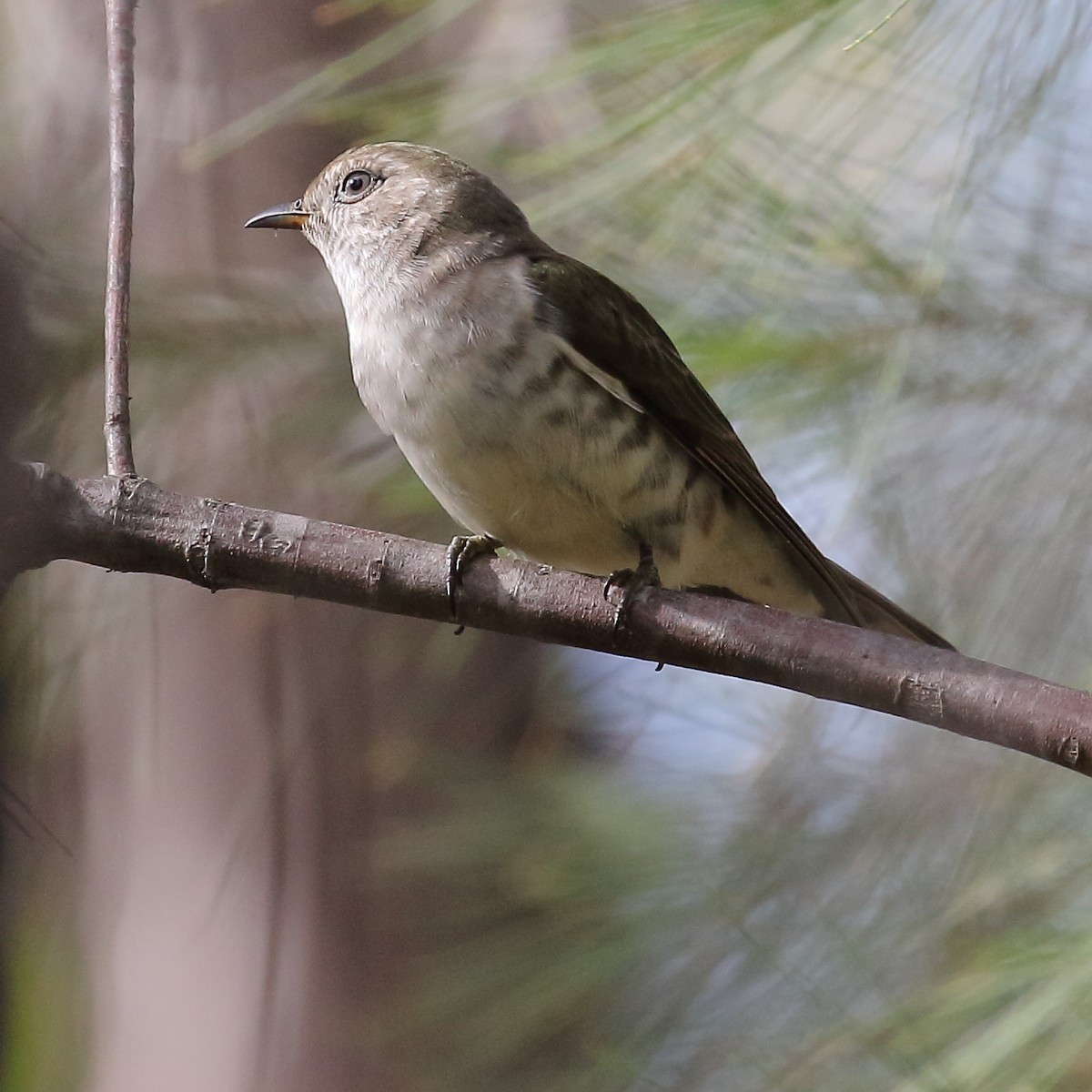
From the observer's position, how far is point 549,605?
1.79m

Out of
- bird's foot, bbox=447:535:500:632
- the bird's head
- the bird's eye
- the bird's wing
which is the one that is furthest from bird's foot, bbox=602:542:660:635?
the bird's eye

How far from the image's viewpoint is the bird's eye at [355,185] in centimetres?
274

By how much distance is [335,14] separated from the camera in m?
3.00

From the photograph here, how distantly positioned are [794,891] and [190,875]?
59.9 inches

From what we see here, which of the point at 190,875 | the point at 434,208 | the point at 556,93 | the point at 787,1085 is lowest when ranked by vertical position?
the point at 190,875

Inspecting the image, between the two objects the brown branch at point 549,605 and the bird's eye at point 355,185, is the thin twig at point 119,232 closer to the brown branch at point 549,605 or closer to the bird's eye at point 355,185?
the brown branch at point 549,605

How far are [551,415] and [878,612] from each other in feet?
1.97

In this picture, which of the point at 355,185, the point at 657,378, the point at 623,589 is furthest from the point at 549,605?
the point at 355,185

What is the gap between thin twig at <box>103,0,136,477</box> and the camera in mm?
1636

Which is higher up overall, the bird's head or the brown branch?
the bird's head

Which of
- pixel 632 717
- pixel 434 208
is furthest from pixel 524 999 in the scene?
pixel 434 208

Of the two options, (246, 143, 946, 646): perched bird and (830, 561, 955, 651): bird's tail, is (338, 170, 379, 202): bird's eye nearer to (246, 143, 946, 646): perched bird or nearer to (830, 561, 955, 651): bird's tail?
(246, 143, 946, 646): perched bird

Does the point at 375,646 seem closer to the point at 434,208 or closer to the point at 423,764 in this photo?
the point at 423,764

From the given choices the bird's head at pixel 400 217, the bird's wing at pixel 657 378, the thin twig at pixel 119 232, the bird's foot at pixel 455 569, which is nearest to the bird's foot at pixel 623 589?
the bird's foot at pixel 455 569
